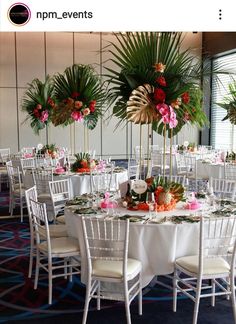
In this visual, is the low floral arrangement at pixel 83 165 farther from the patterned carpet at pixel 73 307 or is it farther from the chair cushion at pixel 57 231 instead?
the patterned carpet at pixel 73 307

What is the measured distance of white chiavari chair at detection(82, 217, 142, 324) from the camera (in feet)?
11.1

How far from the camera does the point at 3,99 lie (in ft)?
44.3

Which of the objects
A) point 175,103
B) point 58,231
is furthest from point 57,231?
point 175,103

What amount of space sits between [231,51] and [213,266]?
10499 mm

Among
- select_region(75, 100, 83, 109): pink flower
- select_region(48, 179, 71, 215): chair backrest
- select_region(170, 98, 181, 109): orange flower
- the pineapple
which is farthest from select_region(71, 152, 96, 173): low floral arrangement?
select_region(170, 98, 181, 109): orange flower

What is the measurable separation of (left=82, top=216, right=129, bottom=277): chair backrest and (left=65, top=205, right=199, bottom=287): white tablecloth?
11 cm

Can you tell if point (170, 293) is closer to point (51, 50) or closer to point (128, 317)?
point (128, 317)

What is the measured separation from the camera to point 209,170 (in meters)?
8.16

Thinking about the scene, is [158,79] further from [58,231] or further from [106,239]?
[58,231]

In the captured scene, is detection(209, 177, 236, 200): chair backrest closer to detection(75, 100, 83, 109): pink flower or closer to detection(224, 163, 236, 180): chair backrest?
detection(224, 163, 236, 180): chair backrest

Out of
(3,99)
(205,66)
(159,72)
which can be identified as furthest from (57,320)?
(3,99)

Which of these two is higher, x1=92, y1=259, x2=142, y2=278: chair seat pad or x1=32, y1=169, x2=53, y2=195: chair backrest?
x1=32, y1=169, x2=53, y2=195: chair backrest

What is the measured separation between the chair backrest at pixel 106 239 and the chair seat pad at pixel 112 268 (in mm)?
48
